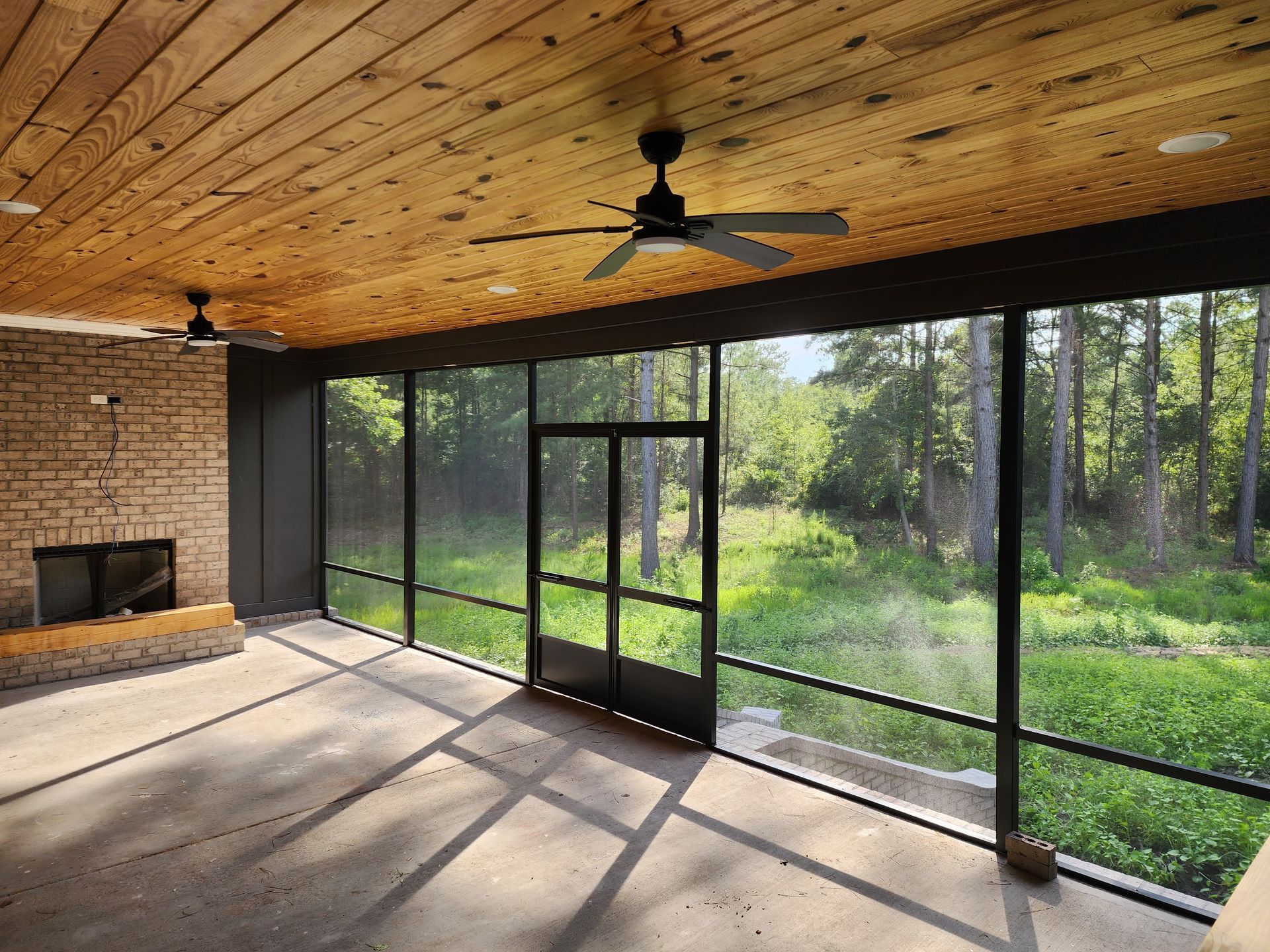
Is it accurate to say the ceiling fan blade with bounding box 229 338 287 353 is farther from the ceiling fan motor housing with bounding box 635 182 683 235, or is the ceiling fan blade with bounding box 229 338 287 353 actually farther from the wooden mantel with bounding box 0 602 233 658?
the ceiling fan motor housing with bounding box 635 182 683 235

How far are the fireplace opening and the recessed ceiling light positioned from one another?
25.5 feet

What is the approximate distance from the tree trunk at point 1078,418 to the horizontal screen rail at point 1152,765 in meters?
1.30

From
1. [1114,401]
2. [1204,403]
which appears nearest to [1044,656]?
[1114,401]

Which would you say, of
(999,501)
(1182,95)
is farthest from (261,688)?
(1182,95)

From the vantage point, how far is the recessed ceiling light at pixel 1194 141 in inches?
92.7

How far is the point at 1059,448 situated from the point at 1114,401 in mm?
543

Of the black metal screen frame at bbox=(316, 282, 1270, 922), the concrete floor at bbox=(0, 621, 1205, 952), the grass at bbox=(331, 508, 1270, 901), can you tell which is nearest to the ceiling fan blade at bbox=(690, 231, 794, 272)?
the black metal screen frame at bbox=(316, 282, 1270, 922)

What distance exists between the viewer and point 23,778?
448 cm

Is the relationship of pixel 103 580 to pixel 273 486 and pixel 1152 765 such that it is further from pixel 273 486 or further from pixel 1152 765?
pixel 1152 765

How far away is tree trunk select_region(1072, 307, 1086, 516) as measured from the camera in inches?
172

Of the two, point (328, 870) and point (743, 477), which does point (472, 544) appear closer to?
point (743, 477)

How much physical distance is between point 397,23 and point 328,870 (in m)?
3.34

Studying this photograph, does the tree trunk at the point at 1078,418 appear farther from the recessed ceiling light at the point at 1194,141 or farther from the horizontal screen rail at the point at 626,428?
the horizontal screen rail at the point at 626,428

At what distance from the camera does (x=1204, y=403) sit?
440 centimetres
